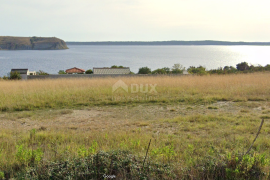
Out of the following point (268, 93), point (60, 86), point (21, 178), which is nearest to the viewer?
point (21, 178)

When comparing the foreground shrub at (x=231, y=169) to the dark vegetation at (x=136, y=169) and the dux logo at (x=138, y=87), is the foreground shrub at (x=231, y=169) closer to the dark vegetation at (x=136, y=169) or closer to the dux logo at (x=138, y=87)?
the dark vegetation at (x=136, y=169)

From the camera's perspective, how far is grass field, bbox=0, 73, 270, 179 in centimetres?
356

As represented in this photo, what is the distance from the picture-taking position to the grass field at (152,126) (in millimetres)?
3557

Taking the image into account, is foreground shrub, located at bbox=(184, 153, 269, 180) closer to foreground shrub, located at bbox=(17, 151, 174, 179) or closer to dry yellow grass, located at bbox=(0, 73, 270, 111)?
foreground shrub, located at bbox=(17, 151, 174, 179)

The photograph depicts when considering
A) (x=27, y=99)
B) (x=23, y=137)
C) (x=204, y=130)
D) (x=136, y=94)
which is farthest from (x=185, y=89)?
(x=23, y=137)

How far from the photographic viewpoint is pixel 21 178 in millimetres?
3182

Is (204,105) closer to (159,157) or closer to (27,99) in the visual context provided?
(159,157)

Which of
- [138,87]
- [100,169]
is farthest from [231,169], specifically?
[138,87]

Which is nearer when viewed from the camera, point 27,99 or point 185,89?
point 27,99

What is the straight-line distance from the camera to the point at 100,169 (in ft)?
10.9

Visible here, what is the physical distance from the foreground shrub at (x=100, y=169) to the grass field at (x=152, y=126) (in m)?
0.11

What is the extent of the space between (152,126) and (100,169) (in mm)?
3190

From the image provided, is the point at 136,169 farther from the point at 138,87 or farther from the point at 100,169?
the point at 138,87

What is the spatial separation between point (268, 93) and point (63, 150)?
11077mm
